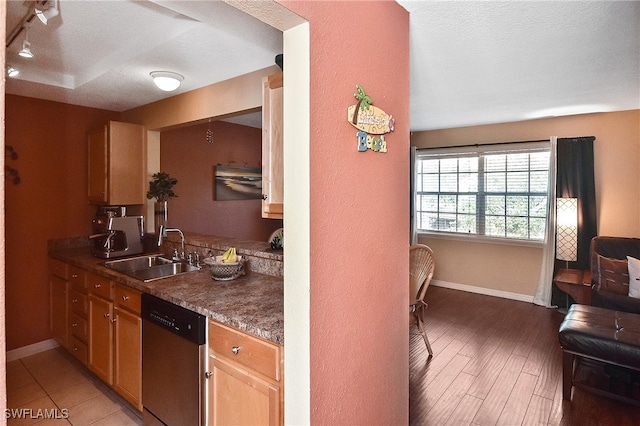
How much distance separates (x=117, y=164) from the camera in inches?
126

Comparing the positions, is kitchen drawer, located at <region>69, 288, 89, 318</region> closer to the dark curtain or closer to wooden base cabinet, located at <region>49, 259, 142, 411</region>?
wooden base cabinet, located at <region>49, 259, 142, 411</region>

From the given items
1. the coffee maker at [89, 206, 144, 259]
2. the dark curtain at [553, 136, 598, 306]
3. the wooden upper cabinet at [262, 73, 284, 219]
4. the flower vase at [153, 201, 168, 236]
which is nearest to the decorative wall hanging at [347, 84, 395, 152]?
the wooden upper cabinet at [262, 73, 284, 219]

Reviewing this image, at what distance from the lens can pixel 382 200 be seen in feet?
5.24

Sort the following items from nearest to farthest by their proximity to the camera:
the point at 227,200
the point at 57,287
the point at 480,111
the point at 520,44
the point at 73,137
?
1. the point at 520,44
2. the point at 57,287
3. the point at 73,137
4. the point at 480,111
5. the point at 227,200

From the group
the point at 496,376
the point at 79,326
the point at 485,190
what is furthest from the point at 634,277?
the point at 79,326

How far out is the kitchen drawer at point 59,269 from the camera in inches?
116

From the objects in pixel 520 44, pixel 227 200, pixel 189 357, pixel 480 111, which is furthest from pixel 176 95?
pixel 480 111

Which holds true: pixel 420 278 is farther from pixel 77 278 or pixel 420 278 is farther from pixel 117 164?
pixel 117 164

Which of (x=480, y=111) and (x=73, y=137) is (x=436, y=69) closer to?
(x=480, y=111)

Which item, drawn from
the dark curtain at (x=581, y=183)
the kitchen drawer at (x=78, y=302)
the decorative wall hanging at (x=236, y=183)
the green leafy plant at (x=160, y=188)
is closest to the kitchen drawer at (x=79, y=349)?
the kitchen drawer at (x=78, y=302)

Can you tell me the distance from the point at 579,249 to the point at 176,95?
15.7 feet

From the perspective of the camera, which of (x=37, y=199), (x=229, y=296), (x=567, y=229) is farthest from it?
(x=567, y=229)

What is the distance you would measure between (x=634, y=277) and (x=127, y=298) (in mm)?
4295

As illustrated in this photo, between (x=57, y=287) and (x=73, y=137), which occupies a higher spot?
(x=73, y=137)
